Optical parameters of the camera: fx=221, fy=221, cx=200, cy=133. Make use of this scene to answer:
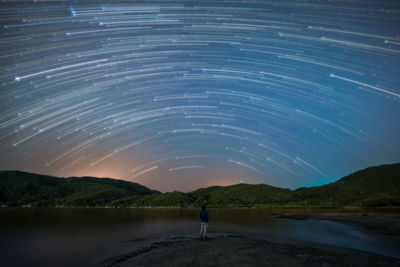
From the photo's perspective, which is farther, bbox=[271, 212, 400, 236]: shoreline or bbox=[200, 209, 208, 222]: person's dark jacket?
bbox=[271, 212, 400, 236]: shoreline

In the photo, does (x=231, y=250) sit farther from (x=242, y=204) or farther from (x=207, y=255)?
(x=242, y=204)

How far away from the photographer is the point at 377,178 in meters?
198

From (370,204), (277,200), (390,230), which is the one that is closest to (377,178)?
(277,200)

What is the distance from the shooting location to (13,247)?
25.5 metres

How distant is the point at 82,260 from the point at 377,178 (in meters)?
249

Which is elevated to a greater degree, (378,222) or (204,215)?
(204,215)

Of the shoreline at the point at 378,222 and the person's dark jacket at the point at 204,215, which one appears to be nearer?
the person's dark jacket at the point at 204,215

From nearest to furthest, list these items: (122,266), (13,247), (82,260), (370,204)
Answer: (122,266)
(82,260)
(13,247)
(370,204)

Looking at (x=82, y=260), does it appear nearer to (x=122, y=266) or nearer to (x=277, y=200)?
(x=122, y=266)

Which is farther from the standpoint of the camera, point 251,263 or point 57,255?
point 57,255

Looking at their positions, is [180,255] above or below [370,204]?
below

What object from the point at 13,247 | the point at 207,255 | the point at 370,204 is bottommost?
the point at 13,247

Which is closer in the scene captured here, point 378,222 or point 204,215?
point 204,215

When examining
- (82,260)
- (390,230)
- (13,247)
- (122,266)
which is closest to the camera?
(122,266)
